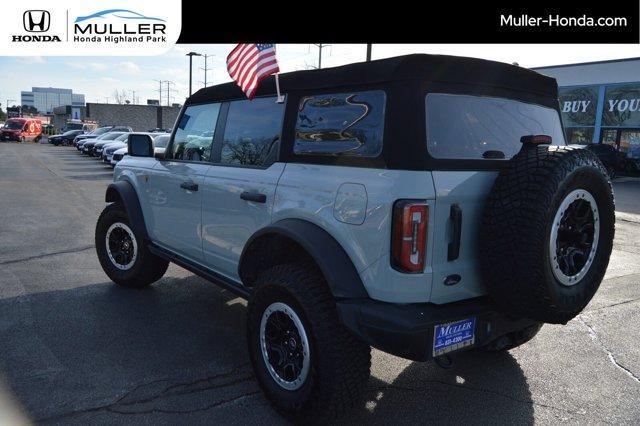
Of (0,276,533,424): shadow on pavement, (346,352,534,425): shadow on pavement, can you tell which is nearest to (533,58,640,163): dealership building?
(346,352,534,425): shadow on pavement

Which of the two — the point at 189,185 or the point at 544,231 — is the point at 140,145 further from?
the point at 544,231

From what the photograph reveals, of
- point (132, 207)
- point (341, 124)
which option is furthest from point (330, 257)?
point (132, 207)

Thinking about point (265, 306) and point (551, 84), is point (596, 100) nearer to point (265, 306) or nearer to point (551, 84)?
point (551, 84)

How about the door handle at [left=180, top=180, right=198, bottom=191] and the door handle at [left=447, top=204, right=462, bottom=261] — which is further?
the door handle at [left=180, top=180, right=198, bottom=191]

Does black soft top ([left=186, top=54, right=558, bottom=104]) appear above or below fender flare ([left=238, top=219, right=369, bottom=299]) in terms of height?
above

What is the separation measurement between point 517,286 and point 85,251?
5787 mm

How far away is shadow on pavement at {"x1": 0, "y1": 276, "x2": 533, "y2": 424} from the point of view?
2955 millimetres

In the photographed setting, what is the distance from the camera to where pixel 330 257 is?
2582 millimetres

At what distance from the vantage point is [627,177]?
22.8m

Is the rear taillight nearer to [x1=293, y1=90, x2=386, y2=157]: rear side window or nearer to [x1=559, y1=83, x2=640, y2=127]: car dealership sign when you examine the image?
[x1=293, y1=90, x2=386, y2=157]: rear side window

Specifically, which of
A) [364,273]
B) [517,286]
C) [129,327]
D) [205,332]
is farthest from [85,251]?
[517,286]

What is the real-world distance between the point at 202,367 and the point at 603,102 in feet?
86.0

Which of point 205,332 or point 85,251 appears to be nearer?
point 205,332

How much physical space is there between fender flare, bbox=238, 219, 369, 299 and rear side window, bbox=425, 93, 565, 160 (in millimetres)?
696
